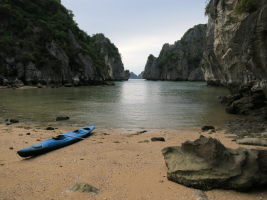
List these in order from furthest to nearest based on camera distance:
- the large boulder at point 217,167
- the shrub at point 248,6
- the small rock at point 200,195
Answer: the shrub at point 248,6
the large boulder at point 217,167
the small rock at point 200,195

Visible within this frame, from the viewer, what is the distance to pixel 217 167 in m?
5.65

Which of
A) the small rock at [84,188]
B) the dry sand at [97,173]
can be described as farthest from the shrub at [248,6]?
the small rock at [84,188]

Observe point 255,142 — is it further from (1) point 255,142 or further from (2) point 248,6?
(2) point 248,6

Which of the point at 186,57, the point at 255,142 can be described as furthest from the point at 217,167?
the point at 186,57

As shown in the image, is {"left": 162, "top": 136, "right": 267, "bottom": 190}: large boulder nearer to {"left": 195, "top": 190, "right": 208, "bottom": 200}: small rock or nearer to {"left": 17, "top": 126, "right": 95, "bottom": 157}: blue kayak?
{"left": 195, "top": 190, "right": 208, "bottom": 200}: small rock

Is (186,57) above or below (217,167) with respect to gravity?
above

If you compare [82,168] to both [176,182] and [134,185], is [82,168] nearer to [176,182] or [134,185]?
[134,185]

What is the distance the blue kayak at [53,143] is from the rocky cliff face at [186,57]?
13384 centimetres

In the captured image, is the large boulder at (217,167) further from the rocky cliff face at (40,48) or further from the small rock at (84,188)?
the rocky cliff face at (40,48)

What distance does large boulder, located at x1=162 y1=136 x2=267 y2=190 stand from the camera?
17.6 feet

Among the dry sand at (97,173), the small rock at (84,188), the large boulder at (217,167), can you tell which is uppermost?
the large boulder at (217,167)

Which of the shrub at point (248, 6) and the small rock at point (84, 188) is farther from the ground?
the shrub at point (248, 6)

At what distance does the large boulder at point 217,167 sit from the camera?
17.6ft

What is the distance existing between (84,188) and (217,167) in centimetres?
311
